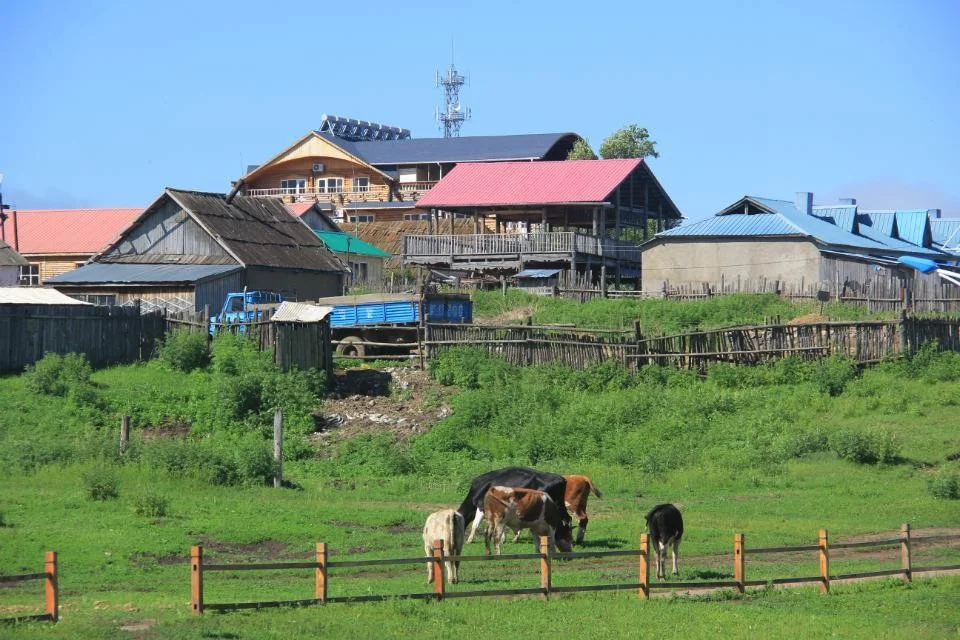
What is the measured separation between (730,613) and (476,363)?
72.2 ft

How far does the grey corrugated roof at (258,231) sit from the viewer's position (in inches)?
1922

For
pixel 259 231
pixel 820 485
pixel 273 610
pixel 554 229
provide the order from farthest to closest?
pixel 554 229 < pixel 259 231 < pixel 820 485 < pixel 273 610

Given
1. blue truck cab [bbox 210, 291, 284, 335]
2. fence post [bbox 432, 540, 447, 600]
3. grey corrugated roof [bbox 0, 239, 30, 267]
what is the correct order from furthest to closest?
grey corrugated roof [bbox 0, 239, 30, 267], blue truck cab [bbox 210, 291, 284, 335], fence post [bbox 432, 540, 447, 600]

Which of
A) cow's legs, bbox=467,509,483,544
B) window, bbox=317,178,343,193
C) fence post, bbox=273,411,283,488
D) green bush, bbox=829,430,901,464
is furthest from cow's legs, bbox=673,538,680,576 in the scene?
window, bbox=317,178,343,193

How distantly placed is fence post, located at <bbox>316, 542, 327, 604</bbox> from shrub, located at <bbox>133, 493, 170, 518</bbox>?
7.68 m

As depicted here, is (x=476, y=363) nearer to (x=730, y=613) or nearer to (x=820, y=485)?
(x=820, y=485)

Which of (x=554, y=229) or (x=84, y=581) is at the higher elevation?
(x=554, y=229)

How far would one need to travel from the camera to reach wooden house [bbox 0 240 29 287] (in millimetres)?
47906

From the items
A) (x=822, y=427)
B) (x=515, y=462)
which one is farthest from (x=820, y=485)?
(x=515, y=462)

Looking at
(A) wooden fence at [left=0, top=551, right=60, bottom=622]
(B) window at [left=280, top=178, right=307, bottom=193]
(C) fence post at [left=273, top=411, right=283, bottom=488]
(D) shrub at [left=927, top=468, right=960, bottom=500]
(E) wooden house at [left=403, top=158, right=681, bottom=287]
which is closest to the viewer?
(A) wooden fence at [left=0, top=551, right=60, bottom=622]

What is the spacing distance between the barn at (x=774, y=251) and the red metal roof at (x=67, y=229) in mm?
24484

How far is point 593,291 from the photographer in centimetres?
5312

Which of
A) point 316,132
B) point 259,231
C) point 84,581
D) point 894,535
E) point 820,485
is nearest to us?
point 84,581

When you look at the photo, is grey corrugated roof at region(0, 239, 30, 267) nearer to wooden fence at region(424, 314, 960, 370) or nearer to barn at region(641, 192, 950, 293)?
wooden fence at region(424, 314, 960, 370)
